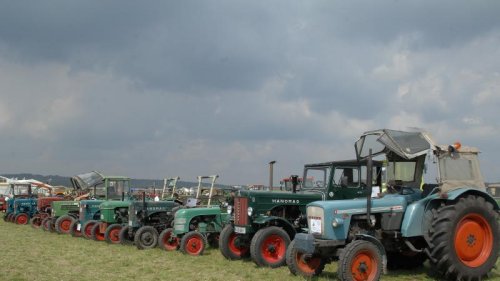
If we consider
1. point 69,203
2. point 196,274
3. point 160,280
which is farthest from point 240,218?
point 69,203

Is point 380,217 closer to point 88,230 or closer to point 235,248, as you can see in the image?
point 235,248

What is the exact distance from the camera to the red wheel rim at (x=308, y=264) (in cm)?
764

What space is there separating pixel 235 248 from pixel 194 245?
1450 millimetres

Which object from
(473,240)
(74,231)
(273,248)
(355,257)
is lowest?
(74,231)

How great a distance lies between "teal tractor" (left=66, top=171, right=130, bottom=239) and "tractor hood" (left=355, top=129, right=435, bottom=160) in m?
9.16

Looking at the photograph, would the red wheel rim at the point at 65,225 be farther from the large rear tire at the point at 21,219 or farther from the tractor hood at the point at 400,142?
the tractor hood at the point at 400,142

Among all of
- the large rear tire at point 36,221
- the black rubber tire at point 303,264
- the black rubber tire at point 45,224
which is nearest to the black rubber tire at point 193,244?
the black rubber tire at point 303,264

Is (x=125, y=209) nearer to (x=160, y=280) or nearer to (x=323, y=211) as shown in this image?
(x=160, y=280)

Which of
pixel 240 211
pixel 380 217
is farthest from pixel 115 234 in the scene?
pixel 380 217

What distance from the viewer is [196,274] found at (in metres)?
8.66

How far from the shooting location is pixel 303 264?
7672 millimetres

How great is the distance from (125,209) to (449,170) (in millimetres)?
10287

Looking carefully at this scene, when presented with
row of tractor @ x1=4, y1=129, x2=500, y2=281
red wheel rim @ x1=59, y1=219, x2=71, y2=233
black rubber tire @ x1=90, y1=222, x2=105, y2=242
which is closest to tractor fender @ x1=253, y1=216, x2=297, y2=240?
row of tractor @ x1=4, y1=129, x2=500, y2=281

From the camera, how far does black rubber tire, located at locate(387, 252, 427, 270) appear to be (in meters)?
8.62
